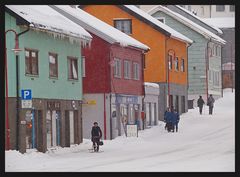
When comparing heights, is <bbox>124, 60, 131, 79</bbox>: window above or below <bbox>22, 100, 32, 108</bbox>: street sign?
above

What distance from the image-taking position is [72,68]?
136 ft

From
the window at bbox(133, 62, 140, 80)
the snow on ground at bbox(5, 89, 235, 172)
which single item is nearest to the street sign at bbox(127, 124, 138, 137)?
the snow on ground at bbox(5, 89, 235, 172)

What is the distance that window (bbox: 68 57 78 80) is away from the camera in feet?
135

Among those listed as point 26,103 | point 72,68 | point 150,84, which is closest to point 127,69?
point 150,84

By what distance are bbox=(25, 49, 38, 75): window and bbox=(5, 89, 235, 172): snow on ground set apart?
3.64 m

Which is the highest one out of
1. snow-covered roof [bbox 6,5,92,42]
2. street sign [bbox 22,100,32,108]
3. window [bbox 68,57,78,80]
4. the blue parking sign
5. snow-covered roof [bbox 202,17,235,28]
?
snow-covered roof [bbox 202,17,235,28]

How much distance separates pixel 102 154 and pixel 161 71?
26.2m

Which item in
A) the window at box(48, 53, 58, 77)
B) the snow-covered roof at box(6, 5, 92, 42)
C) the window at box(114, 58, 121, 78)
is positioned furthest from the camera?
the window at box(114, 58, 121, 78)

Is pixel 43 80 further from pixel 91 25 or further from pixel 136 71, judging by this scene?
pixel 136 71

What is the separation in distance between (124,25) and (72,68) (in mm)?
16825

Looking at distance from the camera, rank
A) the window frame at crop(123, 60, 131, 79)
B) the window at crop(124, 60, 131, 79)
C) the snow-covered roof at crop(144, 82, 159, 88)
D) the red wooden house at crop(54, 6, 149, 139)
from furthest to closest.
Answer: the snow-covered roof at crop(144, 82, 159, 88), the window at crop(124, 60, 131, 79), the window frame at crop(123, 60, 131, 79), the red wooden house at crop(54, 6, 149, 139)

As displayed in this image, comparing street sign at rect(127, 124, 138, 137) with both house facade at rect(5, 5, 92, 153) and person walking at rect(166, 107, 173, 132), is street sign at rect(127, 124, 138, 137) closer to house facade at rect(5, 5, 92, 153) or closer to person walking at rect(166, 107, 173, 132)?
house facade at rect(5, 5, 92, 153)

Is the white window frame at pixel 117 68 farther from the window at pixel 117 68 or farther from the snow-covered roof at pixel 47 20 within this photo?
the snow-covered roof at pixel 47 20

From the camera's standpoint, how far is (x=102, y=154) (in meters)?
34.8
